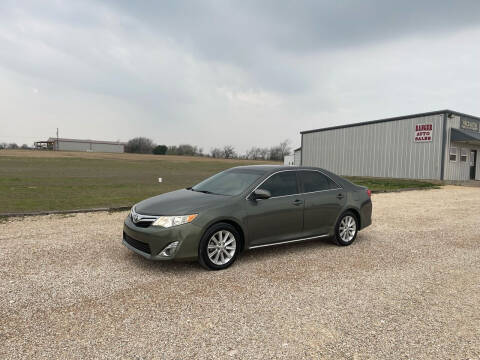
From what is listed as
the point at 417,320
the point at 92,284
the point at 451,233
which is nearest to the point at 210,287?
the point at 92,284

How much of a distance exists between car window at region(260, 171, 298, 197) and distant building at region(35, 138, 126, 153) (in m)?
116

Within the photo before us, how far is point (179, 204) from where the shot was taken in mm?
4883

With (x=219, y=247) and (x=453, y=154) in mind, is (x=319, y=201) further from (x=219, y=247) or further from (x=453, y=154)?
(x=453, y=154)

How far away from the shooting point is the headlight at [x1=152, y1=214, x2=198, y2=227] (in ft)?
14.9

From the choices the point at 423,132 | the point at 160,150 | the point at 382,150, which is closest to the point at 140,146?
the point at 160,150

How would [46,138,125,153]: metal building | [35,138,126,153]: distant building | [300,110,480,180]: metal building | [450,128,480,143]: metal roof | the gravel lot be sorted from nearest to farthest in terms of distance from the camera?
the gravel lot → [450,128,480,143]: metal roof → [300,110,480,180]: metal building → [35,138,126,153]: distant building → [46,138,125,153]: metal building

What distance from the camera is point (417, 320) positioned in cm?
348

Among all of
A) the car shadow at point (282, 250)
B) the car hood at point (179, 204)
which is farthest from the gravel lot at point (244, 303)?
the car hood at point (179, 204)

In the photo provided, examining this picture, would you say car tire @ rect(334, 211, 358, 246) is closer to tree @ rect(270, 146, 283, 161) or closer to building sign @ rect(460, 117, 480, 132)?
building sign @ rect(460, 117, 480, 132)

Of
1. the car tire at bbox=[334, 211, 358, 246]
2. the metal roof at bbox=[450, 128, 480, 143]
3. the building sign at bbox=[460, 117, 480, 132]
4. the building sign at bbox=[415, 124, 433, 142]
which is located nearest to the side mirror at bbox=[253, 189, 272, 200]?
the car tire at bbox=[334, 211, 358, 246]

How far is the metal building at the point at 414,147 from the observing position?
75.5 ft

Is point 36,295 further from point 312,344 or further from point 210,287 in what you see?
point 312,344

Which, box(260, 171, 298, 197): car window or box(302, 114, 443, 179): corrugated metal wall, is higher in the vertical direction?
box(302, 114, 443, 179): corrugated metal wall

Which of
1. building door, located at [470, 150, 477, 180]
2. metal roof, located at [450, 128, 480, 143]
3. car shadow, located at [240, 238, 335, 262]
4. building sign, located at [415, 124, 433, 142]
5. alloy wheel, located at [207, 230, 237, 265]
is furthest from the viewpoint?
building door, located at [470, 150, 477, 180]
